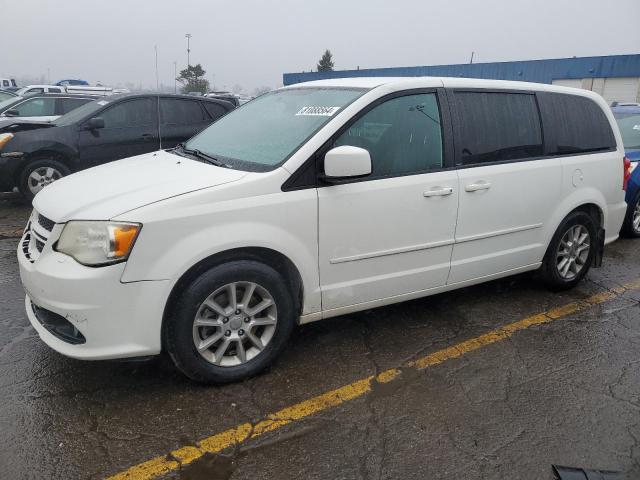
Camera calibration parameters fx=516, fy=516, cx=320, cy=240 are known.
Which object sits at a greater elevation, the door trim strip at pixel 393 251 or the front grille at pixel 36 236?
the front grille at pixel 36 236

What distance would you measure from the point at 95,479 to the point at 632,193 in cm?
675

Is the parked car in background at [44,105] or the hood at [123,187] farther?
the parked car in background at [44,105]

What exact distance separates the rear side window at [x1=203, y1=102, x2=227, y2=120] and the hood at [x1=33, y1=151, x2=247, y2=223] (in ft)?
15.9

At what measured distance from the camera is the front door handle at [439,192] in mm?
3357

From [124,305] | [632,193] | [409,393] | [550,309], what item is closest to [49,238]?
[124,305]

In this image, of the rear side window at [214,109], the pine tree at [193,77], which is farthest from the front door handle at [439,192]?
the pine tree at [193,77]

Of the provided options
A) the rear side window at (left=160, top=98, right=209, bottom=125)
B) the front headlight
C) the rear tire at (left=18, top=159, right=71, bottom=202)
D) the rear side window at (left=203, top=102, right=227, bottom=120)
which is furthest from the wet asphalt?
the rear side window at (left=203, top=102, right=227, bottom=120)

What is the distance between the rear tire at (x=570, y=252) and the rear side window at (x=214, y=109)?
550 centimetres

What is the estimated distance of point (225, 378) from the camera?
2910mm

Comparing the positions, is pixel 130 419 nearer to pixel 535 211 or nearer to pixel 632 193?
pixel 535 211

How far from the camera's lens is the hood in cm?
267

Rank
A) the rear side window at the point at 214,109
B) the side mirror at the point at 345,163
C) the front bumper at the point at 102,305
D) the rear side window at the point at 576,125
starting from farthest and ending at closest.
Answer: the rear side window at the point at 214,109 < the rear side window at the point at 576,125 < the side mirror at the point at 345,163 < the front bumper at the point at 102,305

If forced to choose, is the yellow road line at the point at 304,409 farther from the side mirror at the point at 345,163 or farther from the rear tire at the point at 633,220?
the rear tire at the point at 633,220

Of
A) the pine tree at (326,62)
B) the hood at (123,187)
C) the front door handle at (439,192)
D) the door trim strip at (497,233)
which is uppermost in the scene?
the pine tree at (326,62)
